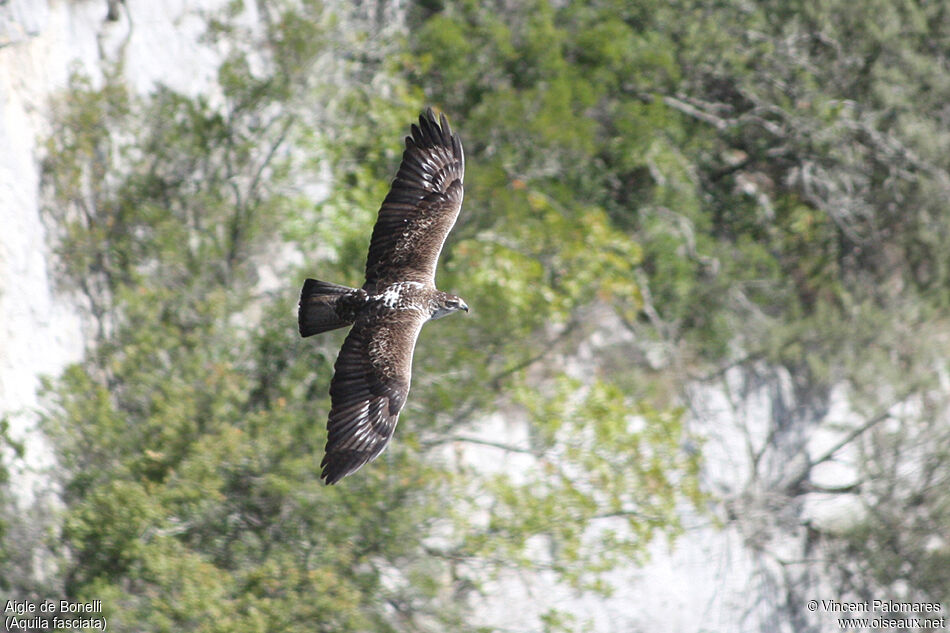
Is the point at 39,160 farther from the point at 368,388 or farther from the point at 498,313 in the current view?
the point at 368,388

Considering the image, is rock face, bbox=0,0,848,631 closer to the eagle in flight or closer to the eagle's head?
the eagle in flight

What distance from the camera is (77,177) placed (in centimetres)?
1010

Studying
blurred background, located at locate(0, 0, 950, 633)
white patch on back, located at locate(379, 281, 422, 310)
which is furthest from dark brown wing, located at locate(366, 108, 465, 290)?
blurred background, located at locate(0, 0, 950, 633)

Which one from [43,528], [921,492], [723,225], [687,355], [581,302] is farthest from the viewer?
[723,225]

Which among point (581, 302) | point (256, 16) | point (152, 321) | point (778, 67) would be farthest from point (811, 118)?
point (152, 321)

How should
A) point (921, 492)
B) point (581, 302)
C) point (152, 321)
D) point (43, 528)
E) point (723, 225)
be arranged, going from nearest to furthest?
1. point (43, 528)
2. point (152, 321)
3. point (581, 302)
4. point (921, 492)
5. point (723, 225)

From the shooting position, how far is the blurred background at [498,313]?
9469mm

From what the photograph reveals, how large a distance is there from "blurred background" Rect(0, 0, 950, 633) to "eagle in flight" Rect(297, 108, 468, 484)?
242 cm

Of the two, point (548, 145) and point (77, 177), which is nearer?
point (77, 177)

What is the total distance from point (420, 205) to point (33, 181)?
4152mm

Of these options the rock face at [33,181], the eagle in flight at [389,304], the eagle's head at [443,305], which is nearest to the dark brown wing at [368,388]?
the eagle in flight at [389,304]

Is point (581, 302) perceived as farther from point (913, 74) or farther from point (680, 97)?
point (913, 74)

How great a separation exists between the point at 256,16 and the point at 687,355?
6.85 m

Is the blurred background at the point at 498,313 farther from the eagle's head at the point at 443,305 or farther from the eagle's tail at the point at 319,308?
the eagle's head at the point at 443,305
